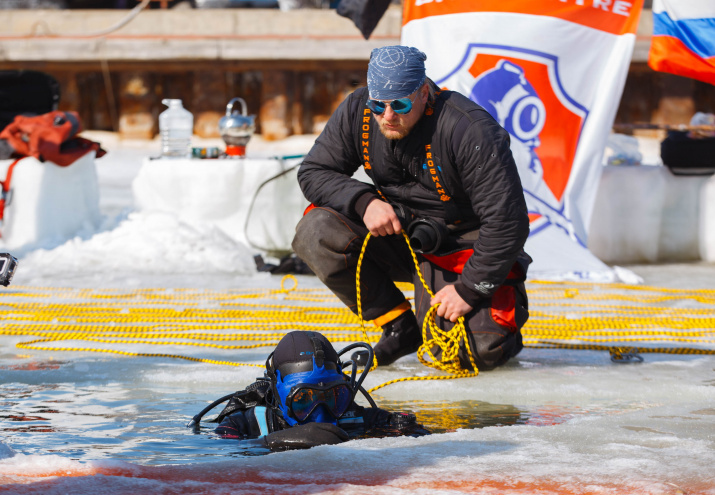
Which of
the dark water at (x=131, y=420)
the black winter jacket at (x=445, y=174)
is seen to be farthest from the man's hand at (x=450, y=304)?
the dark water at (x=131, y=420)

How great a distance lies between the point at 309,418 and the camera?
267 centimetres

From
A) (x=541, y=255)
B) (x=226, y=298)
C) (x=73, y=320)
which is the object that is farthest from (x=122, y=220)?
(x=541, y=255)

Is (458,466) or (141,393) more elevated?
(458,466)

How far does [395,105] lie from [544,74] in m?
3.03

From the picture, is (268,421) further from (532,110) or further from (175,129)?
(175,129)

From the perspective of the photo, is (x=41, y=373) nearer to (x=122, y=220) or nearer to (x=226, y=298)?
(x=226, y=298)

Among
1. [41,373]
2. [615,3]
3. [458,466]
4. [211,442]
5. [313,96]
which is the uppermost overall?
[615,3]

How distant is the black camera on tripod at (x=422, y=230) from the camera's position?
11.4 feet

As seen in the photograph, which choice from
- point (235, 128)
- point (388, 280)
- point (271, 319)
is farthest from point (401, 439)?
point (235, 128)

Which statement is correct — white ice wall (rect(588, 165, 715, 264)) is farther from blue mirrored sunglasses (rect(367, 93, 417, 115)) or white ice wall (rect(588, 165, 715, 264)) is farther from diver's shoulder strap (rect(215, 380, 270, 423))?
diver's shoulder strap (rect(215, 380, 270, 423))

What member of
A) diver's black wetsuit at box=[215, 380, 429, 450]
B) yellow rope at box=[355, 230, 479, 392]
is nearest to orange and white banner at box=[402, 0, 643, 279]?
yellow rope at box=[355, 230, 479, 392]

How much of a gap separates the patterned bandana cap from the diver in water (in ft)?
3.24

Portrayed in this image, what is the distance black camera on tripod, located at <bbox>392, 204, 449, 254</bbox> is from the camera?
3.48m

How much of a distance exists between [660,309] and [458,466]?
340cm
